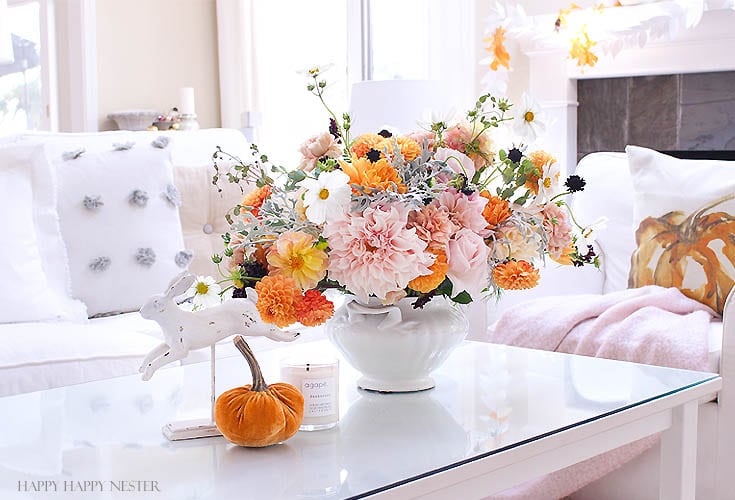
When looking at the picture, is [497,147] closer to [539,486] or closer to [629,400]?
[629,400]

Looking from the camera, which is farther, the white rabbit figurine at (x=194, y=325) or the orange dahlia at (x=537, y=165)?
the orange dahlia at (x=537, y=165)

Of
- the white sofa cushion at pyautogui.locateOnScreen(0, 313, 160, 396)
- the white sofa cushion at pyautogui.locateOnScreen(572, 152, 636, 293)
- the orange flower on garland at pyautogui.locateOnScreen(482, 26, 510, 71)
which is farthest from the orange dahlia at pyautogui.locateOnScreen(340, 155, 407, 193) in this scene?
the orange flower on garland at pyautogui.locateOnScreen(482, 26, 510, 71)

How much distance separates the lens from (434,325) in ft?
5.03

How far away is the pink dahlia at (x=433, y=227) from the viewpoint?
1396 millimetres

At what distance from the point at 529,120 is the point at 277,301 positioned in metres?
0.50

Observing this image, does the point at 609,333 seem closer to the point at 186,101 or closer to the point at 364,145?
the point at 364,145

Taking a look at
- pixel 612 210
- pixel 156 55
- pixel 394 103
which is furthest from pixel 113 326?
pixel 156 55

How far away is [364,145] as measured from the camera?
1492 mm

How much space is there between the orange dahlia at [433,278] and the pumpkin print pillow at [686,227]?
Result: 54.5 inches

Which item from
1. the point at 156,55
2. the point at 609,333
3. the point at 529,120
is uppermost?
the point at 156,55

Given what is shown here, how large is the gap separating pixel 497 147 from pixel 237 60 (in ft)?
A: 16.0

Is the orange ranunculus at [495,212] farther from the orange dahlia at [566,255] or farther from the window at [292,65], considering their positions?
the window at [292,65]

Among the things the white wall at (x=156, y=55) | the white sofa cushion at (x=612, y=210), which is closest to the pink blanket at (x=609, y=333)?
the white sofa cushion at (x=612, y=210)

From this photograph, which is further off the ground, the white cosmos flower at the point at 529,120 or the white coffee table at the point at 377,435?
the white cosmos flower at the point at 529,120
